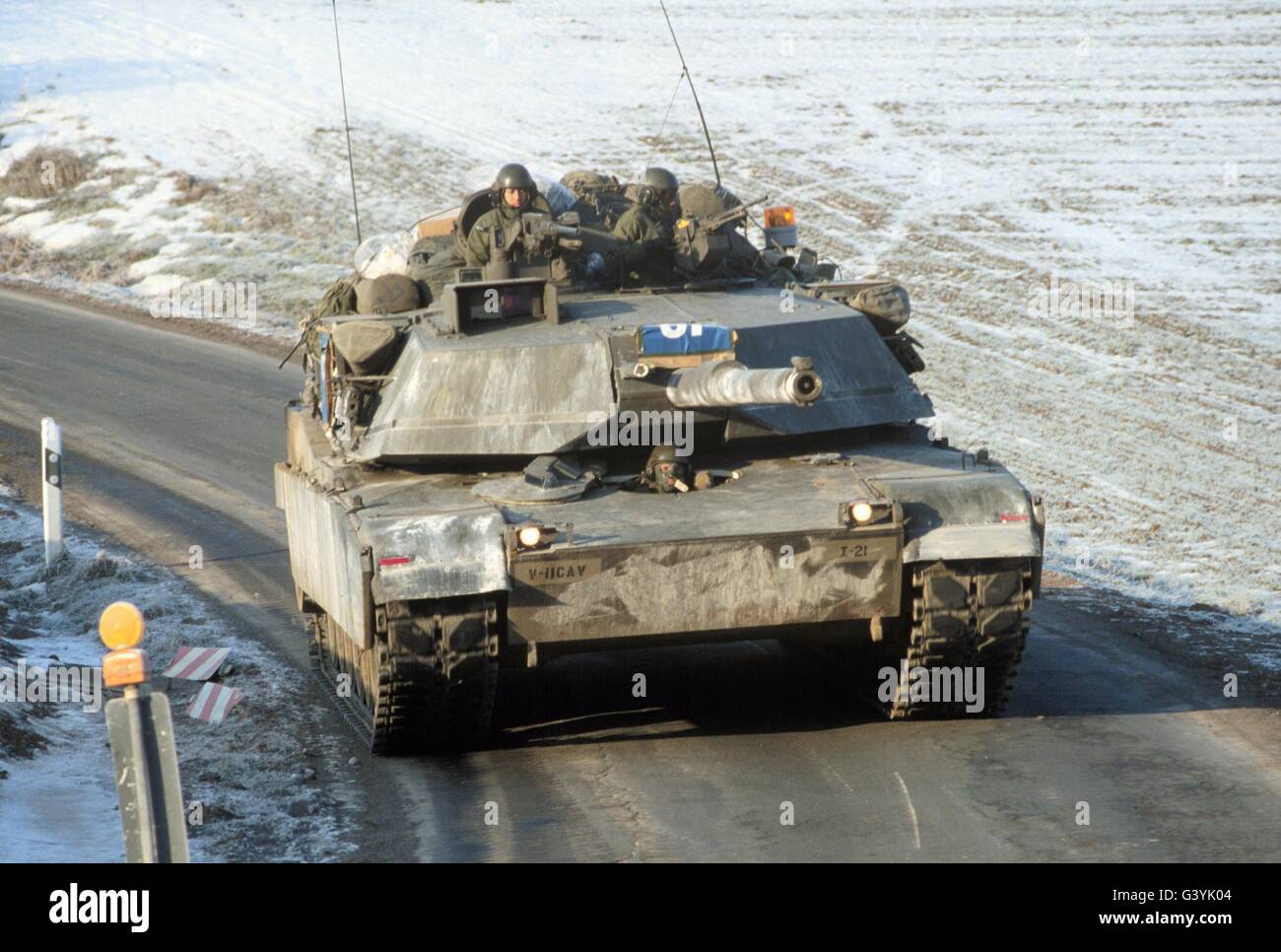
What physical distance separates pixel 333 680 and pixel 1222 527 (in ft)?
27.6

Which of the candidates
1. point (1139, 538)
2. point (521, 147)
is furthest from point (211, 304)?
point (1139, 538)

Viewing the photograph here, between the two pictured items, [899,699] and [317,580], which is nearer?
[899,699]

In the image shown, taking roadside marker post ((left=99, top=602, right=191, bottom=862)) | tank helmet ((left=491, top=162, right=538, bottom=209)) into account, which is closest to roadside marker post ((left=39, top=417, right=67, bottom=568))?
tank helmet ((left=491, top=162, right=538, bottom=209))

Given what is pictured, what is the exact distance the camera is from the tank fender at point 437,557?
9969 millimetres

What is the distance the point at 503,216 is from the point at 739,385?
3.13m

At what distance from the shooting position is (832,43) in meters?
39.1

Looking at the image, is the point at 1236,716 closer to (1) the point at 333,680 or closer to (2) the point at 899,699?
(2) the point at 899,699

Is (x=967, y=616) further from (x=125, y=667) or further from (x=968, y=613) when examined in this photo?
(x=125, y=667)

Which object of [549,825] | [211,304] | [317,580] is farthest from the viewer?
[211,304]

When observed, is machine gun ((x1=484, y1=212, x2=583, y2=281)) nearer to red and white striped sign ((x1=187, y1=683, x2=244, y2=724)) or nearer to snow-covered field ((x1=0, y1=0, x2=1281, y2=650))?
red and white striped sign ((x1=187, y1=683, x2=244, y2=724))

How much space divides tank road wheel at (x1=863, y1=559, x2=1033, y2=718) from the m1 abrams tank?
1 centimetres
